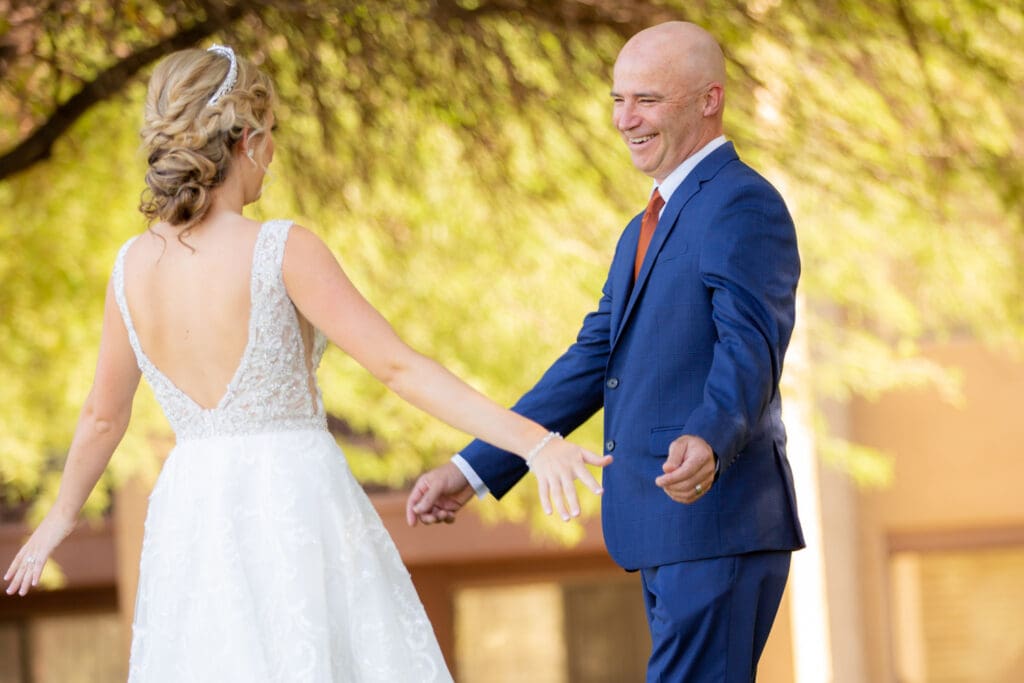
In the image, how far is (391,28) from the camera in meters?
6.41

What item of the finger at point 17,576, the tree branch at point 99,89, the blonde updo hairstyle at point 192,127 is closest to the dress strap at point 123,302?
the blonde updo hairstyle at point 192,127

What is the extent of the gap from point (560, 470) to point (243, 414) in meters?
0.80

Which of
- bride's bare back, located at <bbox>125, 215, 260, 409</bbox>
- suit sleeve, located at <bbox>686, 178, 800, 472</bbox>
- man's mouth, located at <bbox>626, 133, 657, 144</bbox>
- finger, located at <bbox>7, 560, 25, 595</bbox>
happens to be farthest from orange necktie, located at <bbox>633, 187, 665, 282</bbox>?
finger, located at <bbox>7, 560, 25, 595</bbox>

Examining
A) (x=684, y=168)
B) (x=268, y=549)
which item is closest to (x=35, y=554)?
(x=268, y=549)

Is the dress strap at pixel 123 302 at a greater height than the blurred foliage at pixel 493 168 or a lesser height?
lesser

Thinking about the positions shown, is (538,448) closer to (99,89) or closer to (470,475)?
(470,475)

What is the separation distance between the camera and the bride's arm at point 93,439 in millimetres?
3512

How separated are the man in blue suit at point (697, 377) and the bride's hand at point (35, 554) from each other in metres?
1.28

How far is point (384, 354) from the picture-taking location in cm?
328

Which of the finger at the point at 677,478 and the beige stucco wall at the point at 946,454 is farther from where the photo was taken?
the beige stucco wall at the point at 946,454

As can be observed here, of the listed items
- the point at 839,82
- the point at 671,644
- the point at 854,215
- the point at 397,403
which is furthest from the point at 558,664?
the point at 671,644

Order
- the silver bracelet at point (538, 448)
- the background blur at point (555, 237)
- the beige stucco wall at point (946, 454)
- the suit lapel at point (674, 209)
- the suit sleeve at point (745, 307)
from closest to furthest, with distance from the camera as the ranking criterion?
the silver bracelet at point (538, 448) < the suit sleeve at point (745, 307) < the suit lapel at point (674, 209) < the background blur at point (555, 237) < the beige stucco wall at point (946, 454)

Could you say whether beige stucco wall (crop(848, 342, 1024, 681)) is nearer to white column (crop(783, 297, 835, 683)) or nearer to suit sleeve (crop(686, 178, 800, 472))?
white column (crop(783, 297, 835, 683))

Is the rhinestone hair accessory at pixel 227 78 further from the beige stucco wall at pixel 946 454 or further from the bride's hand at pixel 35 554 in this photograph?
the beige stucco wall at pixel 946 454
